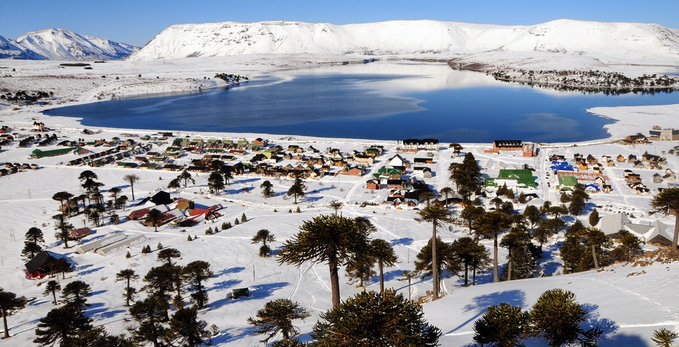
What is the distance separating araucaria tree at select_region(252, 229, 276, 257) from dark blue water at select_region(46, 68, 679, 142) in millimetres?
48639

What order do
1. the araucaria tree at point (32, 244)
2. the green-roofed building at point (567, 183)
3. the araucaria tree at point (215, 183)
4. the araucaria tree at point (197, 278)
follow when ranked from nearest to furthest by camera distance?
the araucaria tree at point (197, 278) < the araucaria tree at point (32, 244) < the green-roofed building at point (567, 183) < the araucaria tree at point (215, 183)

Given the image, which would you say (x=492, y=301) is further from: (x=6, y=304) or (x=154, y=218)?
(x=154, y=218)

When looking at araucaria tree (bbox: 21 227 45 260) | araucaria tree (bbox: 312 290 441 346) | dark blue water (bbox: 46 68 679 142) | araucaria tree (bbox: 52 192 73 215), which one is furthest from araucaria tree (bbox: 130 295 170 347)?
dark blue water (bbox: 46 68 679 142)

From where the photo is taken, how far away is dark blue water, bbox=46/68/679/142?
269 feet

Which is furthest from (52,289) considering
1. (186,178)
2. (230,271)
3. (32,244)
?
(186,178)

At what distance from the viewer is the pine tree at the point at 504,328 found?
11242 mm

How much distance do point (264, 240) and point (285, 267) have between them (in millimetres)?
2860

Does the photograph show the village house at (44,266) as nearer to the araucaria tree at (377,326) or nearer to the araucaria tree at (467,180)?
the araucaria tree at (377,326)

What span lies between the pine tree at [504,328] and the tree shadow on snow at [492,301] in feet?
11.1

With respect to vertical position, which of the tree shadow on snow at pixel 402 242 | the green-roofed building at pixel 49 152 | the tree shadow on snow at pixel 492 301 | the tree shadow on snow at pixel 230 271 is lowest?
the tree shadow on snow at pixel 402 242

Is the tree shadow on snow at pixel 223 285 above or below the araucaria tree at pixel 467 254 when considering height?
below

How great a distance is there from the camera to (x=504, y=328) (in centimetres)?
1130

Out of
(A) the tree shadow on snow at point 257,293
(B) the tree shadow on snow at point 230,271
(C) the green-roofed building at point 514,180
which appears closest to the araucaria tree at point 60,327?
(A) the tree shadow on snow at point 257,293

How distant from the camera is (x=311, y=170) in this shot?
5425cm
